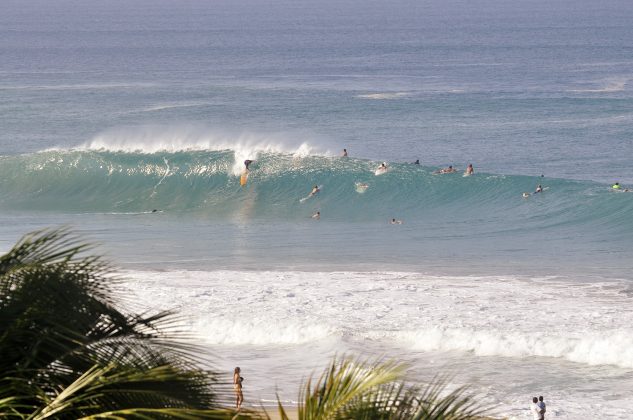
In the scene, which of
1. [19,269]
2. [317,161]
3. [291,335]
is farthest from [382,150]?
[19,269]

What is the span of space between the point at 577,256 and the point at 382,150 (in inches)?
749

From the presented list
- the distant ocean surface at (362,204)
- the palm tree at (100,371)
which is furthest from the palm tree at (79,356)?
the distant ocean surface at (362,204)

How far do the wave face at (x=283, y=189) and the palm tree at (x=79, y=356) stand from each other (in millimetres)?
27113

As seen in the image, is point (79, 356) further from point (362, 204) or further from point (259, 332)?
point (362, 204)

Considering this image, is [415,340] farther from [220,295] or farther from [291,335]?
[220,295]

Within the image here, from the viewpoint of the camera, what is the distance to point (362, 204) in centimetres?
3628

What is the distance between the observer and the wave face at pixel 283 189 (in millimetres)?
34219

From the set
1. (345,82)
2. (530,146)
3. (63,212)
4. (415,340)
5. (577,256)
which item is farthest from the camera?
(345,82)

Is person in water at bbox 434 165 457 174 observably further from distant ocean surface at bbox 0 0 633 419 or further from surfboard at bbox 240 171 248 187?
surfboard at bbox 240 171 248 187

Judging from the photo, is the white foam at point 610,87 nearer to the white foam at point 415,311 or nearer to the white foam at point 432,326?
the white foam at point 432,326

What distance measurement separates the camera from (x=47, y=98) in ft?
213

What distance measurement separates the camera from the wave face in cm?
3422

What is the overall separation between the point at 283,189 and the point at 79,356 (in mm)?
32958

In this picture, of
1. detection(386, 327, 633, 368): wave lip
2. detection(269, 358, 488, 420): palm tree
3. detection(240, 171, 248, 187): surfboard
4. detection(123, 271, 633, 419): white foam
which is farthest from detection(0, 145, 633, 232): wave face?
detection(269, 358, 488, 420): palm tree
